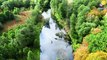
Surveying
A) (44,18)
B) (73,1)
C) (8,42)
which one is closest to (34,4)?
(44,18)

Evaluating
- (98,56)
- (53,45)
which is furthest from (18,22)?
(98,56)

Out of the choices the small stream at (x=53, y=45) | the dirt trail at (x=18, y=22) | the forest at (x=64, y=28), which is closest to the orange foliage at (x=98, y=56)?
the forest at (x=64, y=28)

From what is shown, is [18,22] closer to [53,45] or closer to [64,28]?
[64,28]

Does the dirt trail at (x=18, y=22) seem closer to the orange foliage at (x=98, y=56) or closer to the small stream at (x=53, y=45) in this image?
the small stream at (x=53, y=45)

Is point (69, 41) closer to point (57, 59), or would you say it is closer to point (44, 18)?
point (57, 59)

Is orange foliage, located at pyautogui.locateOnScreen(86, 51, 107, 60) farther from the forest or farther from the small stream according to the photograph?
the small stream

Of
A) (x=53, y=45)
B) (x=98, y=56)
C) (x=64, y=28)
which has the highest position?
(x=98, y=56)

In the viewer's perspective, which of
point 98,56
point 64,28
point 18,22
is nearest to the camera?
point 98,56

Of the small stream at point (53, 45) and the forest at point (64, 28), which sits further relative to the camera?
the small stream at point (53, 45)
